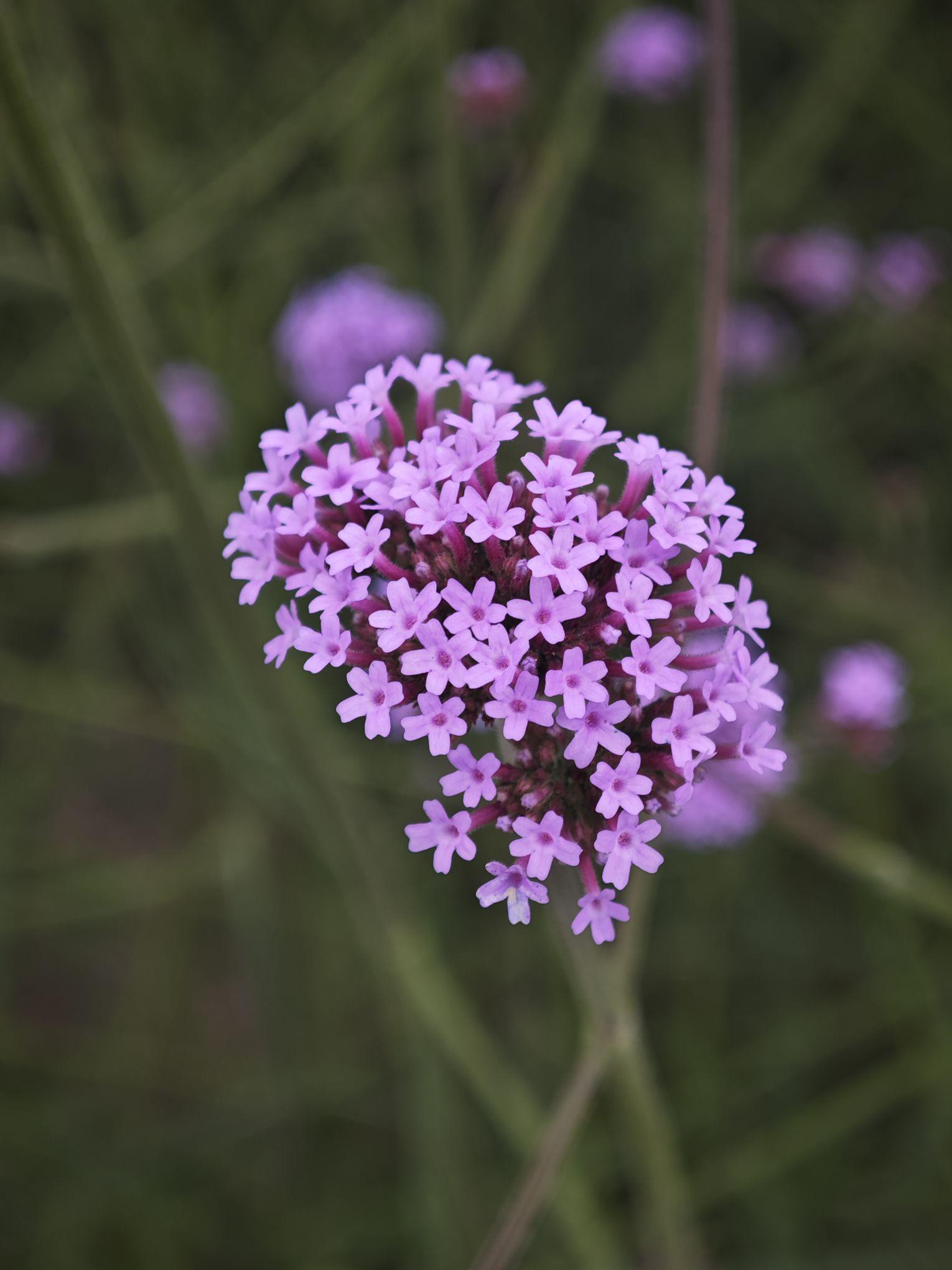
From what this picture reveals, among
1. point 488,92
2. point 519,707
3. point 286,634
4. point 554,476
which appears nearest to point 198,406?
point 488,92

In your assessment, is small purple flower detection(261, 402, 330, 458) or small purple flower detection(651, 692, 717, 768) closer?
small purple flower detection(651, 692, 717, 768)

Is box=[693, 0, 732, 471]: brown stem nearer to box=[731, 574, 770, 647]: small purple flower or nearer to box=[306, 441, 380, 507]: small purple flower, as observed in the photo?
box=[731, 574, 770, 647]: small purple flower

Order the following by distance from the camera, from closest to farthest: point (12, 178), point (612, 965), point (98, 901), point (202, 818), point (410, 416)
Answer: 1. point (612, 965)
2. point (410, 416)
3. point (98, 901)
4. point (12, 178)
5. point (202, 818)

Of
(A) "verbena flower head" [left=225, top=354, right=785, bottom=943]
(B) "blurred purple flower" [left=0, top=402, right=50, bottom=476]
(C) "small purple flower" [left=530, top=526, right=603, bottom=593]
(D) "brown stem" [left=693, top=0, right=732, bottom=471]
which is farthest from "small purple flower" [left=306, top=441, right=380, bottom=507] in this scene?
(B) "blurred purple flower" [left=0, top=402, right=50, bottom=476]

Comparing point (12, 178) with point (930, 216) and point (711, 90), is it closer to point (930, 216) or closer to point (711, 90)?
point (711, 90)

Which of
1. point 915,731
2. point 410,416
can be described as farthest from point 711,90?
point 915,731

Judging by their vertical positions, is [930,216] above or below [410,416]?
above

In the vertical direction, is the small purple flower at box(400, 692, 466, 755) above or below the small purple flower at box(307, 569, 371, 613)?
below
